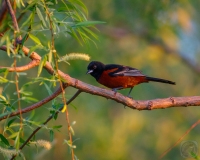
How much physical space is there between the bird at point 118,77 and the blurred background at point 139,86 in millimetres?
3798

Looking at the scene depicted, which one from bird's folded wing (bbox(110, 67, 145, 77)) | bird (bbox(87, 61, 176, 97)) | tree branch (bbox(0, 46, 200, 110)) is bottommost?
bird (bbox(87, 61, 176, 97))

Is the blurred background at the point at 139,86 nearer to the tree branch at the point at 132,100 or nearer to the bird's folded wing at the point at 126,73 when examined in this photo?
the bird's folded wing at the point at 126,73

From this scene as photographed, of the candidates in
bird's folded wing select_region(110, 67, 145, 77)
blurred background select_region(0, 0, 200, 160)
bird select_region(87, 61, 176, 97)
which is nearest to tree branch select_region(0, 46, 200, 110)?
bird select_region(87, 61, 176, 97)

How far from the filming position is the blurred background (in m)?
11.0

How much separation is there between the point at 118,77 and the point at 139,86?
607 centimetres

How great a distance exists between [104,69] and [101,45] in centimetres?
472

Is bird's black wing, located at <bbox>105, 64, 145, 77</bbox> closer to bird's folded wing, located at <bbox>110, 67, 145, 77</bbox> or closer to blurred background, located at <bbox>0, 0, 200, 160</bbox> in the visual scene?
bird's folded wing, located at <bbox>110, 67, 145, 77</bbox>

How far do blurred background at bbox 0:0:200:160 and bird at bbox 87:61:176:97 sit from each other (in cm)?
380

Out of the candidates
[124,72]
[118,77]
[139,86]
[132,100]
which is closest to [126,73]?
[124,72]

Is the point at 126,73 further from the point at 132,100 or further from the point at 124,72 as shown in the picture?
the point at 132,100

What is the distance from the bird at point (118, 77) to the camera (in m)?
6.21

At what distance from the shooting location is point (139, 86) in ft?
40.2

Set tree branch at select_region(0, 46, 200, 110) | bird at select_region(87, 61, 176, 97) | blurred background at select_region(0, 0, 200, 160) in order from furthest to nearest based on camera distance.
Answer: blurred background at select_region(0, 0, 200, 160), bird at select_region(87, 61, 176, 97), tree branch at select_region(0, 46, 200, 110)

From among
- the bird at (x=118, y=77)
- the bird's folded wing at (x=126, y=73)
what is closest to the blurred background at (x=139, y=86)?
the bird at (x=118, y=77)
